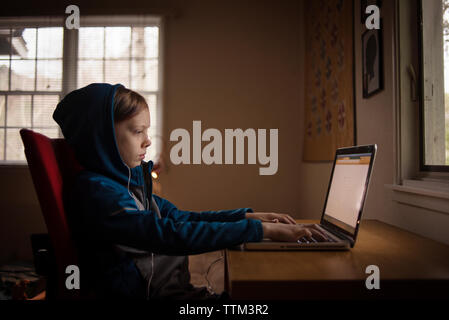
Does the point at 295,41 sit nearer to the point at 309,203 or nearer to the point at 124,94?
the point at 309,203

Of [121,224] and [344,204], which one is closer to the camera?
[121,224]

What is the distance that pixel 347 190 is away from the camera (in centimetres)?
98

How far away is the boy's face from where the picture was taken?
37.6 inches

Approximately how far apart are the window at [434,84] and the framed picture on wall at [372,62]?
0.20m

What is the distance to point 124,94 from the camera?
0.95m

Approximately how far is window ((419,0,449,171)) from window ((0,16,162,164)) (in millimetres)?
2312

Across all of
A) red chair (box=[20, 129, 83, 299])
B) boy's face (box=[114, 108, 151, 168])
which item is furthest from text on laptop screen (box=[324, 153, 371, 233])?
red chair (box=[20, 129, 83, 299])

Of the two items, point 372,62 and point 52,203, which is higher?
point 372,62

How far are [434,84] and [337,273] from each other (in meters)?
Answer: 1.00

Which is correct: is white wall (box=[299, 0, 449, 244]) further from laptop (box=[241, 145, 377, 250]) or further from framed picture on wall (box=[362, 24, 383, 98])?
laptop (box=[241, 145, 377, 250])

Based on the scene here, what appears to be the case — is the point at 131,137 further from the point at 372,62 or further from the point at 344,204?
the point at 372,62

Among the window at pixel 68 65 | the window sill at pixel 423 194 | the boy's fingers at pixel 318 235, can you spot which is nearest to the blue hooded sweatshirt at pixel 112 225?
the boy's fingers at pixel 318 235

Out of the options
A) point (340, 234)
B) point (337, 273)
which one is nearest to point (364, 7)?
point (340, 234)
